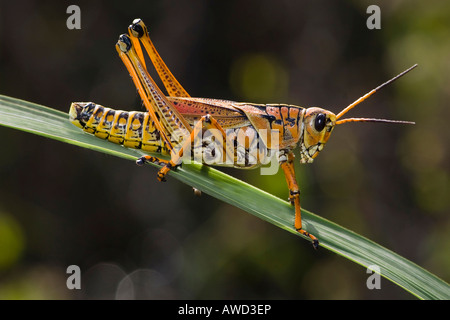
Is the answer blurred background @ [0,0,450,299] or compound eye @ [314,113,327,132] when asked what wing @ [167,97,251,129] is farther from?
blurred background @ [0,0,450,299]

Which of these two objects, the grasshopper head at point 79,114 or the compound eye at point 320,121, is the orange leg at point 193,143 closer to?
the grasshopper head at point 79,114

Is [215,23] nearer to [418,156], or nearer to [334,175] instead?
[334,175]

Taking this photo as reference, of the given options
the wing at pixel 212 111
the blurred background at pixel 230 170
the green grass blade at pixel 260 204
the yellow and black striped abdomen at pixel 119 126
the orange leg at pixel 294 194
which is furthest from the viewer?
the blurred background at pixel 230 170

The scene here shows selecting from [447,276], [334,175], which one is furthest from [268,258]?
[447,276]

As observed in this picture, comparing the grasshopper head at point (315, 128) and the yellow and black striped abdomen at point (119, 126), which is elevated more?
the grasshopper head at point (315, 128)

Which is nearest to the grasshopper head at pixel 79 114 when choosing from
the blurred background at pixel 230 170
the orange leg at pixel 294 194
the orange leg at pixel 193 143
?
the orange leg at pixel 193 143

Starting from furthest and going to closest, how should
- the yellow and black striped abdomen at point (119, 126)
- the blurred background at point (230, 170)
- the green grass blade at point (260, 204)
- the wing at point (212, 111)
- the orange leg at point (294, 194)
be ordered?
the blurred background at point (230, 170), the wing at point (212, 111), the yellow and black striped abdomen at point (119, 126), the orange leg at point (294, 194), the green grass blade at point (260, 204)

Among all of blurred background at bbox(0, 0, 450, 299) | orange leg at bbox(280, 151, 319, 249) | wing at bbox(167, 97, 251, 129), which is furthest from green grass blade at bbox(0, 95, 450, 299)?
blurred background at bbox(0, 0, 450, 299)
